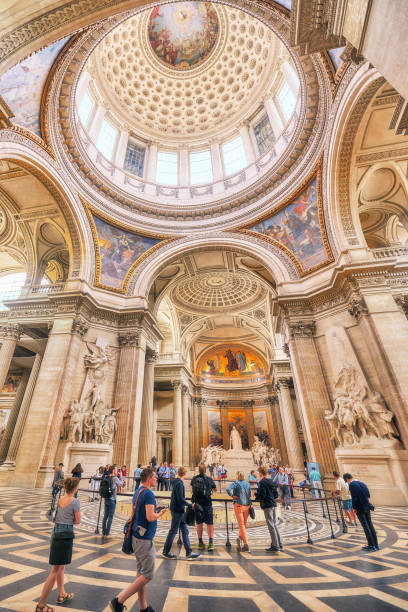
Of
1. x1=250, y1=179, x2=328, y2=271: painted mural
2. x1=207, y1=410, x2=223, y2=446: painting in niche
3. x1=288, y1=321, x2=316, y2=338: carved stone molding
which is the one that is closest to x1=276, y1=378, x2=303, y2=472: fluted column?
x1=288, y1=321, x2=316, y2=338: carved stone molding

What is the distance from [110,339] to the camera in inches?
531

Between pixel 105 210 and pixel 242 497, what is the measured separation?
14.7 metres

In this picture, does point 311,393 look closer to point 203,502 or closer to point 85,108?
point 203,502

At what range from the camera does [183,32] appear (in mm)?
21125

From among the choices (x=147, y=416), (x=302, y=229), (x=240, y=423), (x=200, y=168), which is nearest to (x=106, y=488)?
(x=147, y=416)

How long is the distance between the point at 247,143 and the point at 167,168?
5.85m

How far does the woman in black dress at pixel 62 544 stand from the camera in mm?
2057

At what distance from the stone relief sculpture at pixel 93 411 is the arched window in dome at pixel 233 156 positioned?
570 inches

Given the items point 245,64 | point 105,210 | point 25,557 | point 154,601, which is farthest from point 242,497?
point 245,64

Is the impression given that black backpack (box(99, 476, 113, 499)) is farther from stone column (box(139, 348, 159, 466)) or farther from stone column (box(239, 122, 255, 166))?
stone column (box(239, 122, 255, 166))

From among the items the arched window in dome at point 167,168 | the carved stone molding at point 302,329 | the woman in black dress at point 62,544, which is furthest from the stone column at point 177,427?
the woman in black dress at point 62,544

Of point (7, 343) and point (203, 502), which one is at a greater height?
point (7, 343)

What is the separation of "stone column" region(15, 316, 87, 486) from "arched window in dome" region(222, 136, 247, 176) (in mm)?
14525

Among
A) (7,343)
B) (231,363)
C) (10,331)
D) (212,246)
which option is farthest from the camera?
(231,363)
